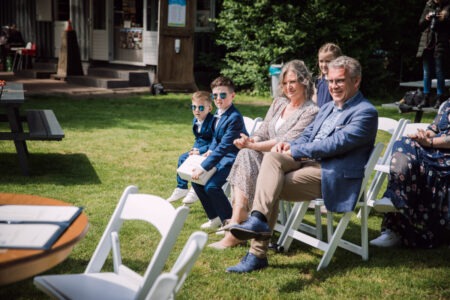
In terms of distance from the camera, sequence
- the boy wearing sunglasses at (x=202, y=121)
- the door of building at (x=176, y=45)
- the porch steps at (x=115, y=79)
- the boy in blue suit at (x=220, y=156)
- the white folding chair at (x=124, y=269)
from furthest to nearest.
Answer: the porch steps at (x=115, y=79), the door of building at (x=176, y=45), the boy wearing sunglasses at (x=202, y=121), the boy in blue suit at (x=220, y=156), the white folding chair at (x=124, y=269)

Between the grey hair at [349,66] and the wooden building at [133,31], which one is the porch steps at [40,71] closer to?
the wooden building at [133,31]

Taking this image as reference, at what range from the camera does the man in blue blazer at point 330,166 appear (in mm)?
4316

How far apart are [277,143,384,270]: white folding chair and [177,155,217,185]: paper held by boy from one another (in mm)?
774

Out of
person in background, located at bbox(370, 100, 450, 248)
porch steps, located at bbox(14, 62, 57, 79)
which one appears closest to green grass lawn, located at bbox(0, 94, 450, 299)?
person in background, located at bbox(370, 100, 450, 248)

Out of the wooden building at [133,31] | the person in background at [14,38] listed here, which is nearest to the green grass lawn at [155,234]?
the wooden building at [133,31]

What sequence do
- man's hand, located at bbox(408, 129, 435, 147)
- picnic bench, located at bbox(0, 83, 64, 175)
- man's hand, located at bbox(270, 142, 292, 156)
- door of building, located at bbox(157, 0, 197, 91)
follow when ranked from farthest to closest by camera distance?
1. door of building, located at bbox(157, 0, 197, 91)
2. picnic bench, located at bbox(0, 83, 64, 175)
3. man's hand, located at bbox(408, 129, 435, 147)
4. man's hand, located at bbox(270, 142, 292, 156)

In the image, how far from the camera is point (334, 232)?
186 inches

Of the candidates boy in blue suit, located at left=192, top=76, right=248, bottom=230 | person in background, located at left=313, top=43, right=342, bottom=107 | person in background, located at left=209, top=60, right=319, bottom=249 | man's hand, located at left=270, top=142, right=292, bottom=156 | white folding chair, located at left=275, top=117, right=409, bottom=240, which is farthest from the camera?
person in background, located at left=313, top=43, right=342, bottom=107

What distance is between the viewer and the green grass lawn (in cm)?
405

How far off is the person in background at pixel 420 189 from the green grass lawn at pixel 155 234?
14 cm

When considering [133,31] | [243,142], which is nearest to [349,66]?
[243,142]

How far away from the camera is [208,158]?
16.8 ft

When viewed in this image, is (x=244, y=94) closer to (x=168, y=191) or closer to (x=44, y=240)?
(x=168, y=191)

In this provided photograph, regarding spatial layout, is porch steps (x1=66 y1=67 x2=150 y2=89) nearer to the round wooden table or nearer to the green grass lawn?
the green grass lawn
